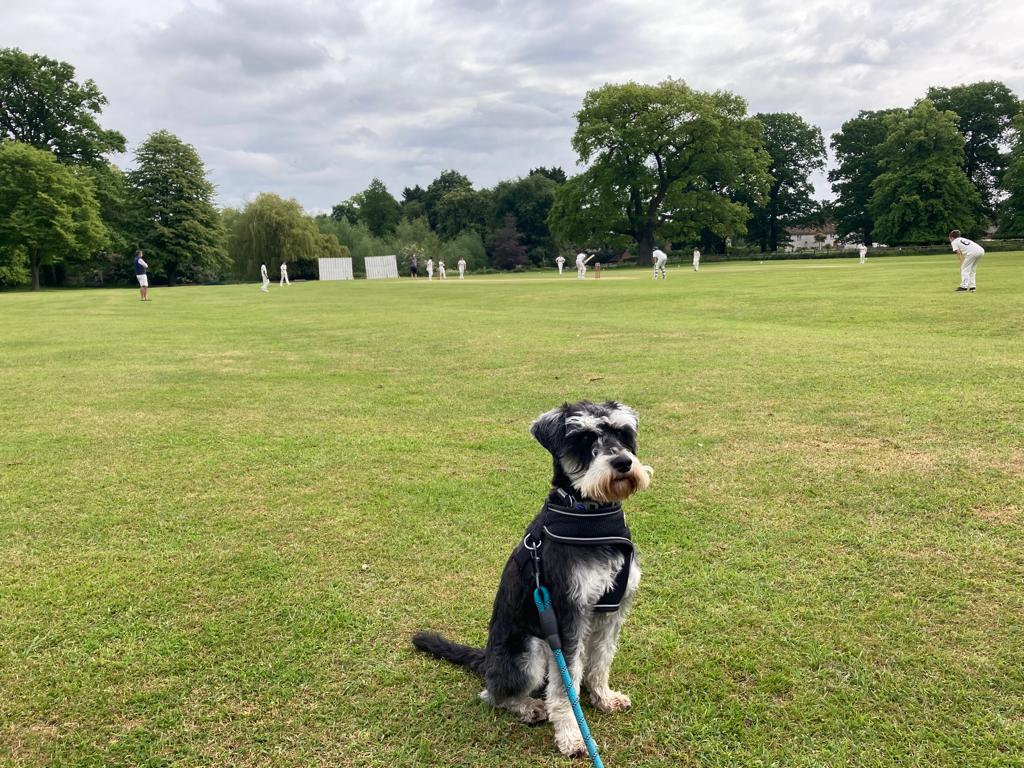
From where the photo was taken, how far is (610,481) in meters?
3.23

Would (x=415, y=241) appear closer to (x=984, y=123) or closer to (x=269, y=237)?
(x=269, y=237)

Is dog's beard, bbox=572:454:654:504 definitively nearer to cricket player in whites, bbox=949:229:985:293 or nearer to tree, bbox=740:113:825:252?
cricket player in whites, bbox=949:229:985:293

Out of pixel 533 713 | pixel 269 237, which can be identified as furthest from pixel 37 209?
pixel 533 713

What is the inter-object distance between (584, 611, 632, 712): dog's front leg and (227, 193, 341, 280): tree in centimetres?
8703

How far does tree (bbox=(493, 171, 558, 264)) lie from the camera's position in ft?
369

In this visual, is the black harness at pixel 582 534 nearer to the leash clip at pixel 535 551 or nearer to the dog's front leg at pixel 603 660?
the leash clip at pixel 535 551

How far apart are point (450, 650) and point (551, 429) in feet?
5.00

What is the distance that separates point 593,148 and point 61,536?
79989 millimetres

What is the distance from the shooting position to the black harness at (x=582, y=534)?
331cm

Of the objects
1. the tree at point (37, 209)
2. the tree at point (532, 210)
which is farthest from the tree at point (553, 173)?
the tree at point (37, 209)

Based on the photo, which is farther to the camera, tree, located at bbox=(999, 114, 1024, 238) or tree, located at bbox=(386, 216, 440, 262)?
tree, located at bbox=(386, 216, 440, 262)

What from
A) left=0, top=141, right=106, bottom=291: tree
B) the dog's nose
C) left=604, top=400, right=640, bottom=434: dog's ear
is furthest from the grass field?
left=0, top=141, right=106, bottom=291: tree

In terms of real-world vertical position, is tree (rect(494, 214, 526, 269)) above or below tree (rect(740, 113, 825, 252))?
below

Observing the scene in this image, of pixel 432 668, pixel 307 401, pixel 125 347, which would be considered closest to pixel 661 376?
pixel 307 401
